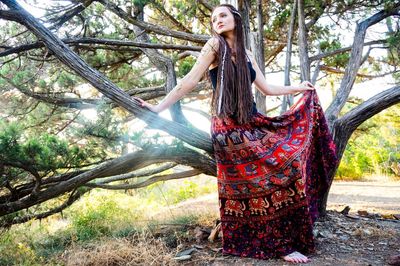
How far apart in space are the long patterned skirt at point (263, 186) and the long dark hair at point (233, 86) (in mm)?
97

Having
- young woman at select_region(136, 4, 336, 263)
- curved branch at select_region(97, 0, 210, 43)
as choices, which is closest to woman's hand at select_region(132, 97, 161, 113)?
young woman at select_region(136, 4, 336, 263)

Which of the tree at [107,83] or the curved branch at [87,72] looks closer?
the curved branch at [87,72]

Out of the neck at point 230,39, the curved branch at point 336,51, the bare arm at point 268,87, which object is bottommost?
the bare arm at point 268,87

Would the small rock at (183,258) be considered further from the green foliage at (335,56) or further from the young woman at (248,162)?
the green foliage at (335,56)

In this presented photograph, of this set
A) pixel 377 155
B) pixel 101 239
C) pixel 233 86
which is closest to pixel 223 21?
pixel 233 86

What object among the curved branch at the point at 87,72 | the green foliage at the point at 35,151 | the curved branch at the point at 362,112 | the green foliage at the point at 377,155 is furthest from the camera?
the green foliage at the point at 377,155

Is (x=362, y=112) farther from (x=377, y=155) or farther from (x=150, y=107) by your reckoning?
(x=377, y=155)

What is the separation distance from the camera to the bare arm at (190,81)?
2531mm

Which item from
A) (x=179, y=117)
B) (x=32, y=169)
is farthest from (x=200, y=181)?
(x=32, y=169)

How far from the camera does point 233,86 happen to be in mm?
2666

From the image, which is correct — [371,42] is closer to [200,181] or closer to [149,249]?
[149,249]

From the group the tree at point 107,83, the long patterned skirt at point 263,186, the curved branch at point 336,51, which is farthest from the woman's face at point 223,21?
the curved branch at point 336,51

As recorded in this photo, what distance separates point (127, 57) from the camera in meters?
5.03

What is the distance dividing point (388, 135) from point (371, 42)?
19.8 ft
